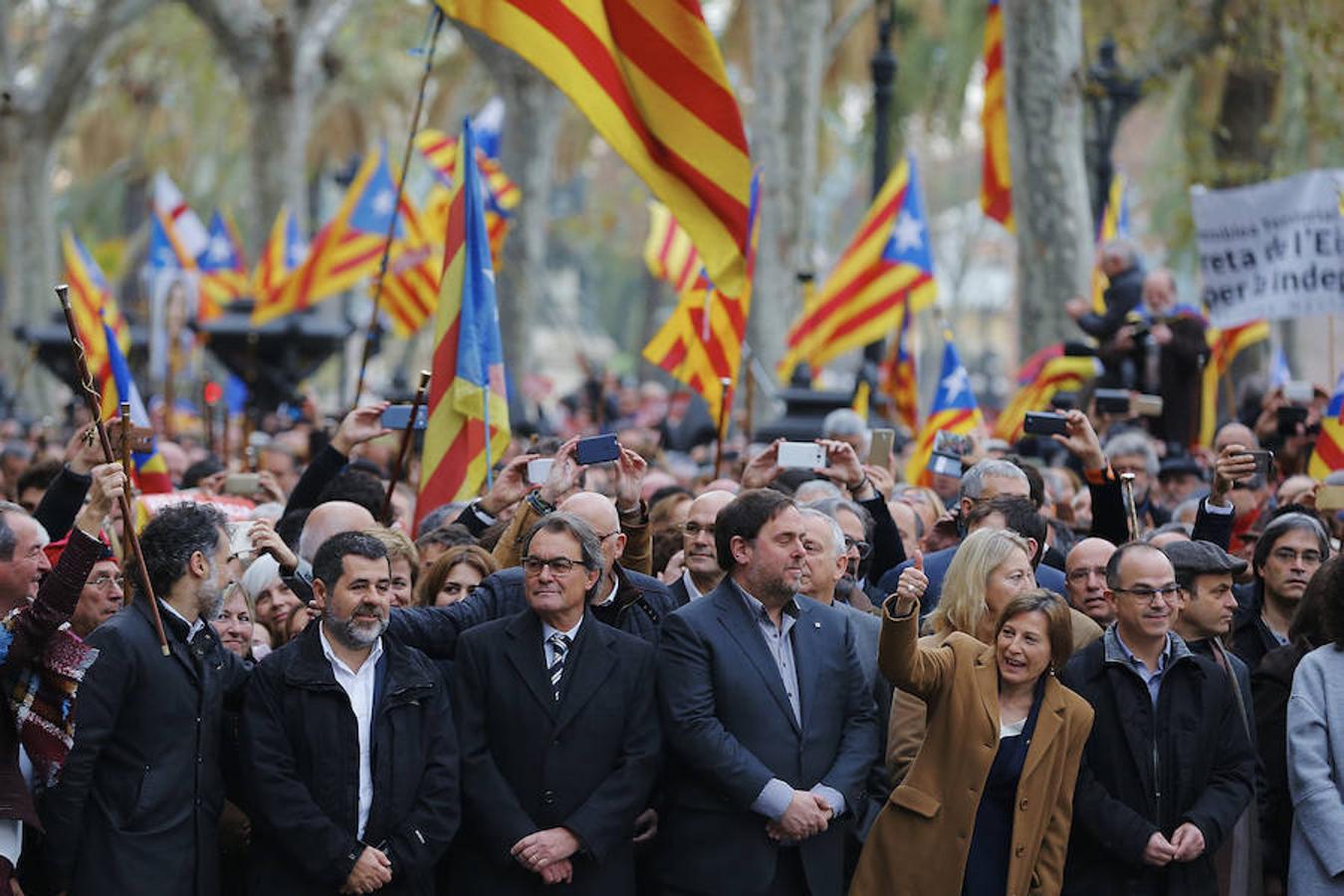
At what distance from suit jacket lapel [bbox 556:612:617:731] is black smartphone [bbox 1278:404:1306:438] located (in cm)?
544

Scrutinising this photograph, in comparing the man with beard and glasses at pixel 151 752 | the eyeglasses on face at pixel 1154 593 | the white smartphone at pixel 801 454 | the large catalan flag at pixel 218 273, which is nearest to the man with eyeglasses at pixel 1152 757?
the eyeglasses on face at pixel 1154 593

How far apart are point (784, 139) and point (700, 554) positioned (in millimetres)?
15420

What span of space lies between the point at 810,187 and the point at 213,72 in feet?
52.6

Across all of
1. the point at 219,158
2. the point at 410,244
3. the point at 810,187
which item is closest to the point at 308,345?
the point at 410,244

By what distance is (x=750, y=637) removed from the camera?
7.08 m

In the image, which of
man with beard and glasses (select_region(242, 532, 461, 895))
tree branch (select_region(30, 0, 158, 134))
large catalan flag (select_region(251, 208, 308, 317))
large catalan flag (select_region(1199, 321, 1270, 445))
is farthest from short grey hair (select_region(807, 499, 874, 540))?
tree branch (select_region(30, 0, 158, 134))

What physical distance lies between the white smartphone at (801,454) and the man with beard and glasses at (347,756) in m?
2.17

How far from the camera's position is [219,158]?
1737 inches

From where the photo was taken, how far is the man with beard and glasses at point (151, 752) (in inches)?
255

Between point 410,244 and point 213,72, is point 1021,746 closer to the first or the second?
point 410,244

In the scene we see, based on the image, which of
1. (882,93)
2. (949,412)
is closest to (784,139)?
(882,93)

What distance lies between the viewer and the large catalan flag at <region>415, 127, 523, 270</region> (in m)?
19.9

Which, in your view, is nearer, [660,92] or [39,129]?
[660,92]

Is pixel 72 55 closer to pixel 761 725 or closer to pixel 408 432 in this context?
pixel 408 432
